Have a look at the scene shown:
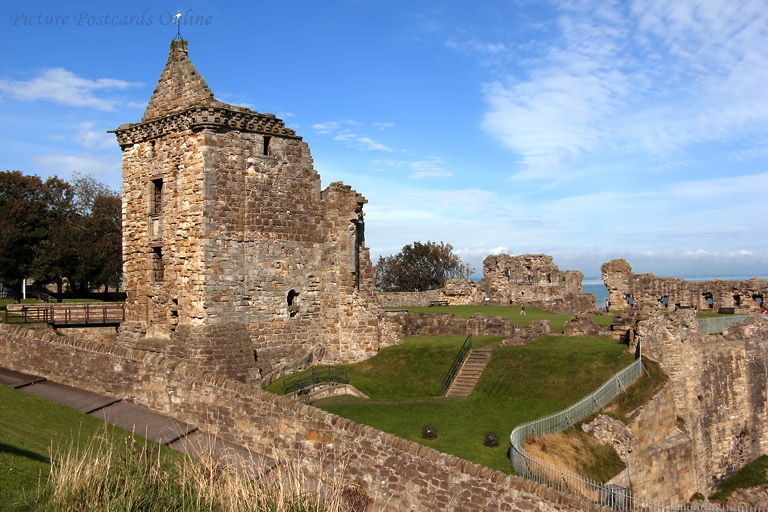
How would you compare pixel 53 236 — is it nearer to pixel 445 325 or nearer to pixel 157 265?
pixel 157 265

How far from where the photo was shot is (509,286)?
42.3m

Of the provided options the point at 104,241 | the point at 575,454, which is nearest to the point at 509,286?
the point at 575,454

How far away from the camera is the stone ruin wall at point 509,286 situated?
4162cm

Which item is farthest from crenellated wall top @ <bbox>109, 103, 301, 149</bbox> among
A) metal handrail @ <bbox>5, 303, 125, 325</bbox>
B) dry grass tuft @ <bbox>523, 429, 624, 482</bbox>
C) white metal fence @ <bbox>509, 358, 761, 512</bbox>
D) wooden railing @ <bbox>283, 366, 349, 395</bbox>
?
dry grass tuft @ <bbox>523, 429, 624, 482</bbox>

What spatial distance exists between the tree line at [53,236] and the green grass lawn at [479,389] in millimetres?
29378

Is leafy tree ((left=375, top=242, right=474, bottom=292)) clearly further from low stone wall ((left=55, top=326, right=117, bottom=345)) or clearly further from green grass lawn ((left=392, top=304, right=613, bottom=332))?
low stone wall ((left=55, top=326, right=117, bottom=345))

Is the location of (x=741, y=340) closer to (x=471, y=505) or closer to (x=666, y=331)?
(x=666, y=331)

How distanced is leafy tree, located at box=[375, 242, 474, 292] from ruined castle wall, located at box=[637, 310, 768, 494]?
41076 mm

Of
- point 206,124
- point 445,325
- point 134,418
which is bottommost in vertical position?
point 134,418

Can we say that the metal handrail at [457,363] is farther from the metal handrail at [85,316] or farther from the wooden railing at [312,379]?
the metal handrail at [85,316]

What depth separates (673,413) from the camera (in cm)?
2186

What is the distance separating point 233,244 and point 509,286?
2346 cm

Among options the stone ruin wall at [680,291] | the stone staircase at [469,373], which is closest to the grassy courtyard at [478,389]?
the stone staircase at [469,373]

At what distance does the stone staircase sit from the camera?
22.4 meters
